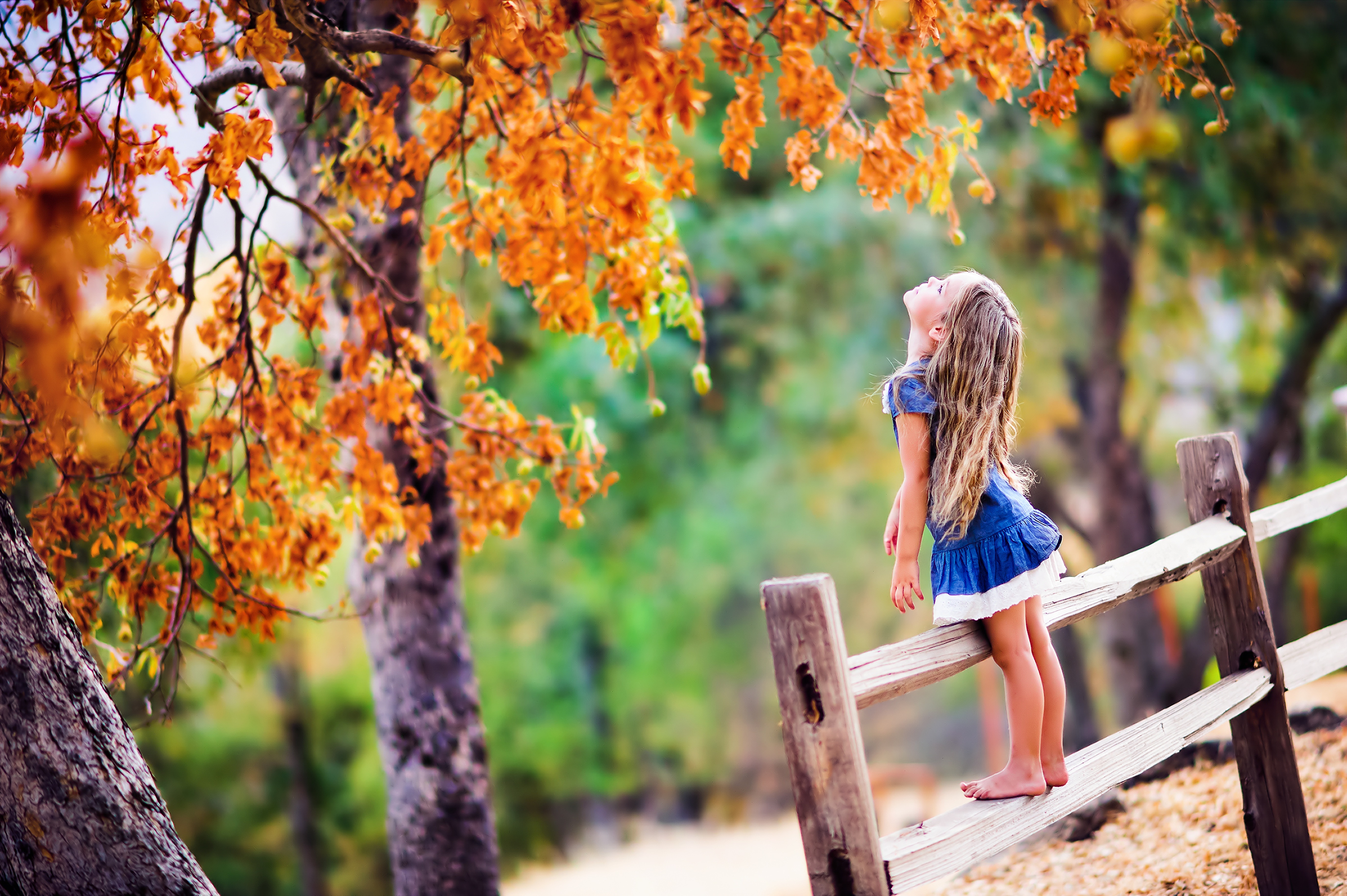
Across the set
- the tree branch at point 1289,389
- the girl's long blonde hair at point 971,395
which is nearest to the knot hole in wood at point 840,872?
→ the girl's long blonde hair at point 971,395

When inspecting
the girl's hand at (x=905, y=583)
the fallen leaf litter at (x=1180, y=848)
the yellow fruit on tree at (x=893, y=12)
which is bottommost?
the fallen leaf litter at (x=1180, y=848)

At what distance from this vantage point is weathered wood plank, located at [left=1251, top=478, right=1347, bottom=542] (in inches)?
142

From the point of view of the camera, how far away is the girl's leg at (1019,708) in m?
2.59

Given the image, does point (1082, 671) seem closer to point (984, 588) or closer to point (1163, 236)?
point (1163, 236)

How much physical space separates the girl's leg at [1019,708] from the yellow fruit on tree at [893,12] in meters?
1.78

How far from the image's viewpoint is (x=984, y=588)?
8.48 feet

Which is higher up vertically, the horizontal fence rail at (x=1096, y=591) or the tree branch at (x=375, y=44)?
the tree branch at (x=375, y=44)

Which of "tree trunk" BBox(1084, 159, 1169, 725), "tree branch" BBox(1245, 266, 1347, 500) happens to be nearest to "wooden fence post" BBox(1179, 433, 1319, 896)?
"tree branch" BBox(1245, 266, 1347, 500)

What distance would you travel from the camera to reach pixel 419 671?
14.4 ft

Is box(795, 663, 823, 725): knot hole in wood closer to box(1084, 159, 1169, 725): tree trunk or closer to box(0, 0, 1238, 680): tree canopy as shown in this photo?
box(0, 0, 1238, 680): tree canopy

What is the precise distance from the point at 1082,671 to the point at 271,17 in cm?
1000

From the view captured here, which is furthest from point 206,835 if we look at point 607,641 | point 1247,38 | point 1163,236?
point 1247,38

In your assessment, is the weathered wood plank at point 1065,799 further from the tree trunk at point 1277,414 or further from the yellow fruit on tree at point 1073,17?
the tree trunk at point 1277,414

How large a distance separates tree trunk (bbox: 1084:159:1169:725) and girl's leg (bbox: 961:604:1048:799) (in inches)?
269
